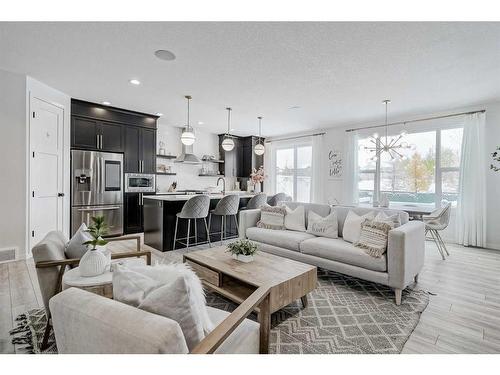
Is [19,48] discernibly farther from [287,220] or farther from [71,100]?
[287,220]

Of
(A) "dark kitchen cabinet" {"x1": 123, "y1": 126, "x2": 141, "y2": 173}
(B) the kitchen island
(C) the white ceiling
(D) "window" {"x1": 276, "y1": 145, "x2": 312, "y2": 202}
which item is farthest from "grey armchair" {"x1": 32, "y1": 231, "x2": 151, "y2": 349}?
(D) "window" {"x1": 276, "y1": 145, "x2": 312, "y2": 202}

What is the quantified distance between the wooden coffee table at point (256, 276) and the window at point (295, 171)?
5030 mm

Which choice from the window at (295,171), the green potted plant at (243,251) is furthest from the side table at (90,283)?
the window at (295,171)

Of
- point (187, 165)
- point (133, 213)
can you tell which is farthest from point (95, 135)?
point (187, 165)

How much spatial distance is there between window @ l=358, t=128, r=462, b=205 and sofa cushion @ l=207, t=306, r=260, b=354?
5.37m

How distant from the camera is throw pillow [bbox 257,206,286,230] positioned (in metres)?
3.89

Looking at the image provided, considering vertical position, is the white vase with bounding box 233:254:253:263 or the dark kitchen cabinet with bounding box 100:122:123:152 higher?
the dark kitchen cabinet with bounding box 100:122:123:152

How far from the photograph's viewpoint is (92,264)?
68.7 inches

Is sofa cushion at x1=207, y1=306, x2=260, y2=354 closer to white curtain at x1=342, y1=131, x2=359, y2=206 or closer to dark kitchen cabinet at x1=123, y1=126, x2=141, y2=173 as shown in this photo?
dark kitchen cabinet at x1=123, y1=126, x2=141, y2=173

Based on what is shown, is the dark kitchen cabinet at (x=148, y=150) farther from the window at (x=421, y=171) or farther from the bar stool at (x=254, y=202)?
the window at (x=421, y=171)

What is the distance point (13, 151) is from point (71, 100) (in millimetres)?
1529

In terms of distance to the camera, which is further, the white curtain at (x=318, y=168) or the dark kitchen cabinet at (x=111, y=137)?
the white curtain at (x=318, y=168)

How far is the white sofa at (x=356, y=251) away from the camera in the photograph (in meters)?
2.46
